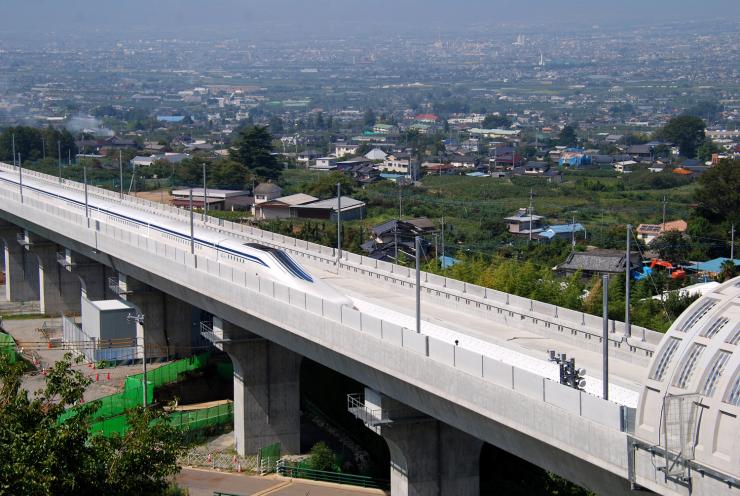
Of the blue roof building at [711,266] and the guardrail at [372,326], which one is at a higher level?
the guardrail at [372,326]

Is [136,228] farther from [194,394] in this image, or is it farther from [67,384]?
[67,384]

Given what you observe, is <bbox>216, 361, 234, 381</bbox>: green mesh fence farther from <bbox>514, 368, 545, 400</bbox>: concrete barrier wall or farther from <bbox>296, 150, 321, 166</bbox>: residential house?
<bbox>296, 150, 321, 166</bbox>: residential house

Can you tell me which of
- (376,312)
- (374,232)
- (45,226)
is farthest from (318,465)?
(374,232)

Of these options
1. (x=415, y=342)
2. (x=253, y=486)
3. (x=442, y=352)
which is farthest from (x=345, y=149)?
(x=442, y=352)

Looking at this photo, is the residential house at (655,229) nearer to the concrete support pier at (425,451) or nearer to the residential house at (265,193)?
the residential house at (265,193)

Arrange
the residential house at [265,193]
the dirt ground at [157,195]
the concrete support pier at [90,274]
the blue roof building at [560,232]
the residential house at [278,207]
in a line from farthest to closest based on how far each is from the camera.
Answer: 1. the dirt ground at [157,195]
2. the residential house at [265,193]
3. the residential house at [278,207]
4. the blue roof building at [560,232]
5. the concrete support pier at [90,274]

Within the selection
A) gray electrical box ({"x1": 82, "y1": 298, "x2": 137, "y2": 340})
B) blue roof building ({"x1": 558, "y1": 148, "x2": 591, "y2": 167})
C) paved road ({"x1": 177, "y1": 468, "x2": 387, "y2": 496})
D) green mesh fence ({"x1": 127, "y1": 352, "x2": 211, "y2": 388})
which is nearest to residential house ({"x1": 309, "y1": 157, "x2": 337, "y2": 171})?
blue roof building ({"x1": 558, "y1": 148, "x2": 591, "y2": 167})

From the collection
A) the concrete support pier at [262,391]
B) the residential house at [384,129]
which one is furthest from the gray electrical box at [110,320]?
the residential house at [384,129]
